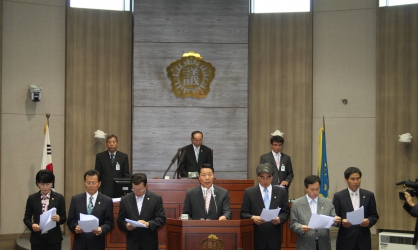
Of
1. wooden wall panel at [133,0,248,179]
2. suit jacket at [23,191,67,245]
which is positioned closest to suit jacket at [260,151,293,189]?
wooden wall panel at [133,0,248,179]

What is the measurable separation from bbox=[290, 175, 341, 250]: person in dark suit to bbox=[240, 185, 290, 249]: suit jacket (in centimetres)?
27

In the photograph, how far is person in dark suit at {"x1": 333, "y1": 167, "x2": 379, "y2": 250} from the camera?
18.7ft

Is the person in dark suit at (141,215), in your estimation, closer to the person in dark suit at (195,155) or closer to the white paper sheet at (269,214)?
the white paper sheet at (269,214)

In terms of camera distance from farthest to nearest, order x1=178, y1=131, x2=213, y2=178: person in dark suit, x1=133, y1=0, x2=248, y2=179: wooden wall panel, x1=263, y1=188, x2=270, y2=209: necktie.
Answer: x1=133, y1=0, x2=248, y2=179: wooden wall panel, x1=178, y1=131, x2=213, y2=178: person in dark suit, x1=263, y1=188, x2=270, y2=209: necktie

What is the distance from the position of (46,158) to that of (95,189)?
3527 mm

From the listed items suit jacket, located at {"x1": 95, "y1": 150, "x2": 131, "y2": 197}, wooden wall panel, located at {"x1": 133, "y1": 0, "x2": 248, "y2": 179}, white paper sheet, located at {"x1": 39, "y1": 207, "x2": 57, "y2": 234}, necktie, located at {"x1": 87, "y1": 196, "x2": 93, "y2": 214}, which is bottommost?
white paper sheet, located at {"x1": 39, "y1": 207, "x2": 57, "y2": 234}

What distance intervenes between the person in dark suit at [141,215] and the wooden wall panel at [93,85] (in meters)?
4.08

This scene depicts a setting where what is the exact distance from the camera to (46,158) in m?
8.74

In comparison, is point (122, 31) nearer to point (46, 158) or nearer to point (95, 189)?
point (46, 158)

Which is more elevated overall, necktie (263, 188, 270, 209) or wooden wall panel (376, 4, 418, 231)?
wooden wall panel (376, 4, 418, 231)

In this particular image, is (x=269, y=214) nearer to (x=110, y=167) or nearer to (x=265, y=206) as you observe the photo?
(x=265, y=206)

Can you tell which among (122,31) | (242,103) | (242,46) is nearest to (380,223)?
(242,103)

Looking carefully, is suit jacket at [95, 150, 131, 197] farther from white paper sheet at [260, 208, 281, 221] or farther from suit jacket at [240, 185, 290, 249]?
white paper sheet at [260, 208, 281, 221]

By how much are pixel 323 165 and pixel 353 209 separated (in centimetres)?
310
